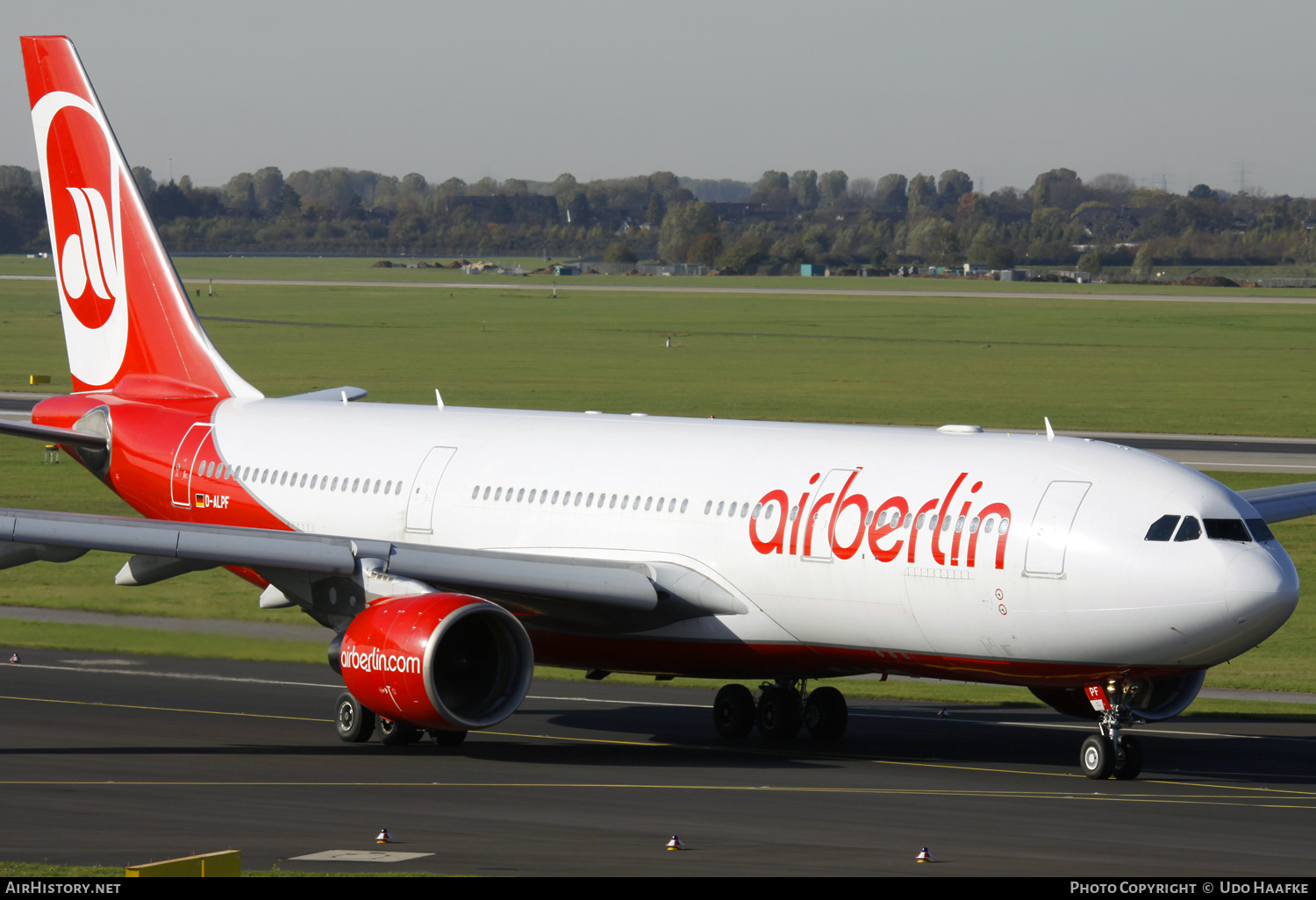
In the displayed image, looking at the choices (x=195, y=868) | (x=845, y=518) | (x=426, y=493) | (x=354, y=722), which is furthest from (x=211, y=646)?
(x=195, y=868)

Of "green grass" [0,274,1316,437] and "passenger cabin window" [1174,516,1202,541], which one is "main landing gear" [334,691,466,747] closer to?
"passenger cabin window" [1174,516,1202,541]

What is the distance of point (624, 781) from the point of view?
85.6 ft

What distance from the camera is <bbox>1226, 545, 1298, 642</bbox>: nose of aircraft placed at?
24.5m

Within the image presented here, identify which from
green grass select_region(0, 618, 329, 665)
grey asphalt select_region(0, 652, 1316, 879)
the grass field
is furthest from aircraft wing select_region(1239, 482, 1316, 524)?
green grass select_region(0, 618, 329, 665)

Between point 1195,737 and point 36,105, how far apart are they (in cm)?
2592

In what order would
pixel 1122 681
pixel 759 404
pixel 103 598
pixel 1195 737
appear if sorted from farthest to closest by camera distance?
pixel 759 404, pixel 103 598, pixel 1195 737, pixel 1122 681

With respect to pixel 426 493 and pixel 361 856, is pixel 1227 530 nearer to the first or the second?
pixel 361 856

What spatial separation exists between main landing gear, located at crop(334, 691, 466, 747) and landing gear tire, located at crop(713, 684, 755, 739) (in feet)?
14.0

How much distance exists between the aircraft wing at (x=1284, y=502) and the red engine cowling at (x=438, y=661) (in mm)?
12943

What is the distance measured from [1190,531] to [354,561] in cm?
1209

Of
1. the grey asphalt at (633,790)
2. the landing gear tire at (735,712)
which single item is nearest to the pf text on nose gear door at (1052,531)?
the grey asphalt at (633,790)

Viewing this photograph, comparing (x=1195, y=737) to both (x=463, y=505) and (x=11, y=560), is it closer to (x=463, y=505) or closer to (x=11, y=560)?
(x=463, y=505)

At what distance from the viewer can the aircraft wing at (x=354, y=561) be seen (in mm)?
27328

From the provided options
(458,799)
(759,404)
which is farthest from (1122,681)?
(759,404)
